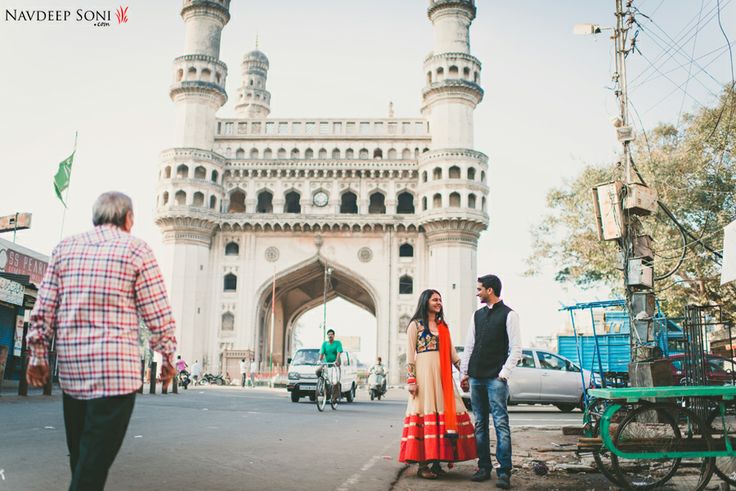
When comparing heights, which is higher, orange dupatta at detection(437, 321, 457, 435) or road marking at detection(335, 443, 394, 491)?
orange dupatta at detection(437, 321, 457, 435)

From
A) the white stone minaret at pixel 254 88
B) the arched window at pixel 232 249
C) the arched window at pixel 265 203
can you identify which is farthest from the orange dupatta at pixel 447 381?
the white stone minaret at pixel 254 88

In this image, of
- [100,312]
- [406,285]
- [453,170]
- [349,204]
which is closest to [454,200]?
[453,170]

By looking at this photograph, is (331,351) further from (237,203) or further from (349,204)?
(237,203)

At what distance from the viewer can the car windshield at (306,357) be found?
62.1 ft

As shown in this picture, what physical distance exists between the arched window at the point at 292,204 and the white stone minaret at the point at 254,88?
2225 centimetres

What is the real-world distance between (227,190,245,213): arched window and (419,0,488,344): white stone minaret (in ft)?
37.0

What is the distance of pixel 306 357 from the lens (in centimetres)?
1909

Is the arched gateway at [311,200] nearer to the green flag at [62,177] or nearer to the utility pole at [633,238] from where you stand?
the green flag at [62,177]

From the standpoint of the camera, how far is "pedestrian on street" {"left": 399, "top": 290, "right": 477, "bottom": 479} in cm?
561

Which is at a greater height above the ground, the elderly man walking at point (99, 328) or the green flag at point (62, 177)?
the green flag at point (62, 177)

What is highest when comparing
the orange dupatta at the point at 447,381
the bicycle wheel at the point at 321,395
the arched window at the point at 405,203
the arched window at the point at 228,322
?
the arched window at the point at 405,203

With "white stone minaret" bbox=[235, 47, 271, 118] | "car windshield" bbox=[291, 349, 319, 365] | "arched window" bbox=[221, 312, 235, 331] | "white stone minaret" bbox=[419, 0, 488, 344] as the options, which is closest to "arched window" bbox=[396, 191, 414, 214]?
"white stone minaret" bbox=[419, 0, 488, 344]

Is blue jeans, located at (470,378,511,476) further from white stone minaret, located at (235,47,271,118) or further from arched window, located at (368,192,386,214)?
white stone minaret, located at (235,47,271,118)

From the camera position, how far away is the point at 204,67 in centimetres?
3906
